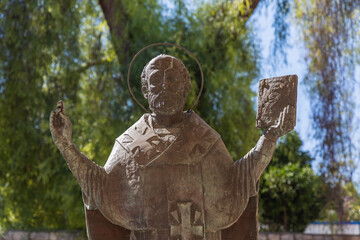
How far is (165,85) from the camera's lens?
4066 mm

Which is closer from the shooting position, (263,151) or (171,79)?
(263,151)

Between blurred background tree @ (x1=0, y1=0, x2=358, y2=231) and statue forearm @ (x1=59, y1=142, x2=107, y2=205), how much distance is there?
5.13m

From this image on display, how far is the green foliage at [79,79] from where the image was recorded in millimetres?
9281

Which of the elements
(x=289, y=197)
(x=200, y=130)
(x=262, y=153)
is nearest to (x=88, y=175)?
(x=200, y=130)

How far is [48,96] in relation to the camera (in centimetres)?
955

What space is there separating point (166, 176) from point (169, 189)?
86 millimetres

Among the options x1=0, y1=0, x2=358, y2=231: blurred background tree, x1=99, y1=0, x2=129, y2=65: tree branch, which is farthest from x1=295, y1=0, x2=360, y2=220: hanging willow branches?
x1=99, y1=0, x2=129, y2=65: tree branch

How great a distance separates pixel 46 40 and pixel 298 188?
17.9 ft

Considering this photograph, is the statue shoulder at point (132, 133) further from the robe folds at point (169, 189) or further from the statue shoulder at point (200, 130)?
the statue shoulder at point (200, 130)

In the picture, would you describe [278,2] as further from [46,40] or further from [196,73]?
[46,40]

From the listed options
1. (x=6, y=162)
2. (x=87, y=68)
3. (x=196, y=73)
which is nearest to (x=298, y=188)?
(x=196, y=73)

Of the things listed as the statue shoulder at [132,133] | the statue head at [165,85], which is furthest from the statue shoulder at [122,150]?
the statue head at [165,85]

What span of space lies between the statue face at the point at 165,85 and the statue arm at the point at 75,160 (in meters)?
0.57

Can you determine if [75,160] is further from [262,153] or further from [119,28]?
[119,28]
